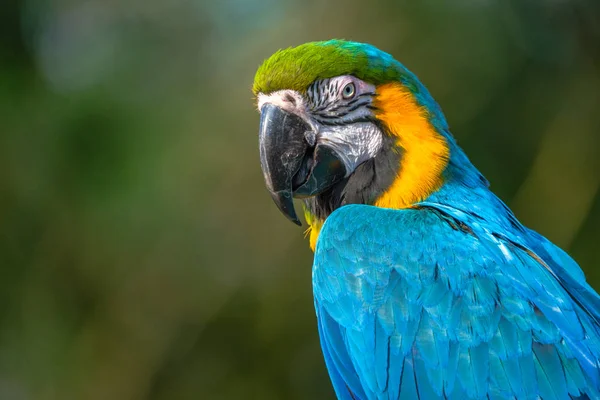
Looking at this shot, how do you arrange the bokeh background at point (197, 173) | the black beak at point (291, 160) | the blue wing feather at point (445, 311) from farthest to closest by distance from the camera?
the bokeh background at point (197, 173)
the black beak at point (291, 160)
the blue wing feather at point (445, 311)

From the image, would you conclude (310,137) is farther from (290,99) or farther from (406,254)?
(406,254)

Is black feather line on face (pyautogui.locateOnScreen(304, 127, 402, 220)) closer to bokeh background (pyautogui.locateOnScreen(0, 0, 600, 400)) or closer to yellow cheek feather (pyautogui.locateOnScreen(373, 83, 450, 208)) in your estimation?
yellow cheek feather (pyautogui.locateOnScreen(373, 83, 450, 208))

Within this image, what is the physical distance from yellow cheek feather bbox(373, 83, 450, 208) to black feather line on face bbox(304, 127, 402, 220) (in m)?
0.02

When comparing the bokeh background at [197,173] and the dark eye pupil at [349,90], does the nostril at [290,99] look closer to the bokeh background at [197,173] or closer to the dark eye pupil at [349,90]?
the dark eye pupil at [349,90]

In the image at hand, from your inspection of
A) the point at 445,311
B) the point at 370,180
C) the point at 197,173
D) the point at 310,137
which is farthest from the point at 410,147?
the point at 197,173

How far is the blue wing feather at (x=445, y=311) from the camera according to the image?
5.25 ft

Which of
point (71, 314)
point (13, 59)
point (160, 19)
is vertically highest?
point (160, 19)

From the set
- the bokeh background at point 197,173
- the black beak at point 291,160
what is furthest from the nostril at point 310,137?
the bokeh background at point 197,173

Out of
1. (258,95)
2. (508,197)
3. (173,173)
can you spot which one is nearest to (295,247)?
(173,173)

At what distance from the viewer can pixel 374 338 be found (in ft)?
5.66

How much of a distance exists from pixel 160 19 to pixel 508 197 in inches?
104

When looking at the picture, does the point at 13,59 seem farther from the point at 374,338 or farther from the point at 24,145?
the point at 374,338

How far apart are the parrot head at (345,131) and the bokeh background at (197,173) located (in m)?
1.63

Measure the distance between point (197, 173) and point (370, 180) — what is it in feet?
6.96
